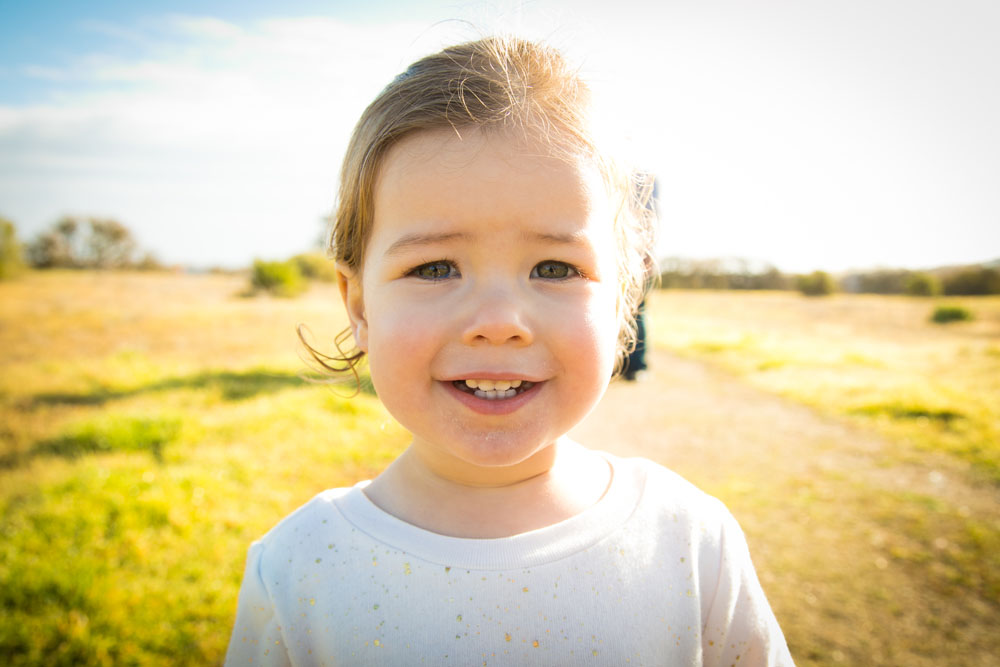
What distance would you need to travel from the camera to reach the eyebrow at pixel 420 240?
3.46 ft

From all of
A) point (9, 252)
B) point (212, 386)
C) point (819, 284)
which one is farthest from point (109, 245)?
point (819, 284)

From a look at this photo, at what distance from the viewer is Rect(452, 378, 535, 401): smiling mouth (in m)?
1.09

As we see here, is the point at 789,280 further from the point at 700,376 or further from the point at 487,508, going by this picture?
the point at 487,508

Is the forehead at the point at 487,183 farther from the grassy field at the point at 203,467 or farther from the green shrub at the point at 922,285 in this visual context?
the green shrub at the point at 922,285

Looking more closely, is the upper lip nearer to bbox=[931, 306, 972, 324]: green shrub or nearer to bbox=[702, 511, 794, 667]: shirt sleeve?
bbox=[702, 511, 794, 667]: shirt sleeve

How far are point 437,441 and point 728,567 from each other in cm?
78

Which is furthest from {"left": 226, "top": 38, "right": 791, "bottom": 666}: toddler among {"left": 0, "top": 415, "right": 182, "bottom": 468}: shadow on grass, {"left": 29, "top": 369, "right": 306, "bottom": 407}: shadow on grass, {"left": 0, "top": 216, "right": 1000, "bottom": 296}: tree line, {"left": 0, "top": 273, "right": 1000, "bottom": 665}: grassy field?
{"left": 0, "top": 216, "right": 1000, "bottom": 296}: tree line

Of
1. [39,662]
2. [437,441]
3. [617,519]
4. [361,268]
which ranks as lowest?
[39,662]

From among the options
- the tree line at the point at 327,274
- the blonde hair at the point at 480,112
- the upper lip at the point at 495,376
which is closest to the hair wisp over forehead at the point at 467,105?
the blonde hair at the point at 480,112

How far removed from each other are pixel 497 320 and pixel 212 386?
7.12 m

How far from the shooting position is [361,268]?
1.36 meters

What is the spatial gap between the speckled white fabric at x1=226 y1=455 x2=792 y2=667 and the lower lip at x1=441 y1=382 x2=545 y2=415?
1.11 ft

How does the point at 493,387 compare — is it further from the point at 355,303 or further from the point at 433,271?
the point at 355,303

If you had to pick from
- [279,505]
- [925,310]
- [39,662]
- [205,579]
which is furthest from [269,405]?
[925,310]
